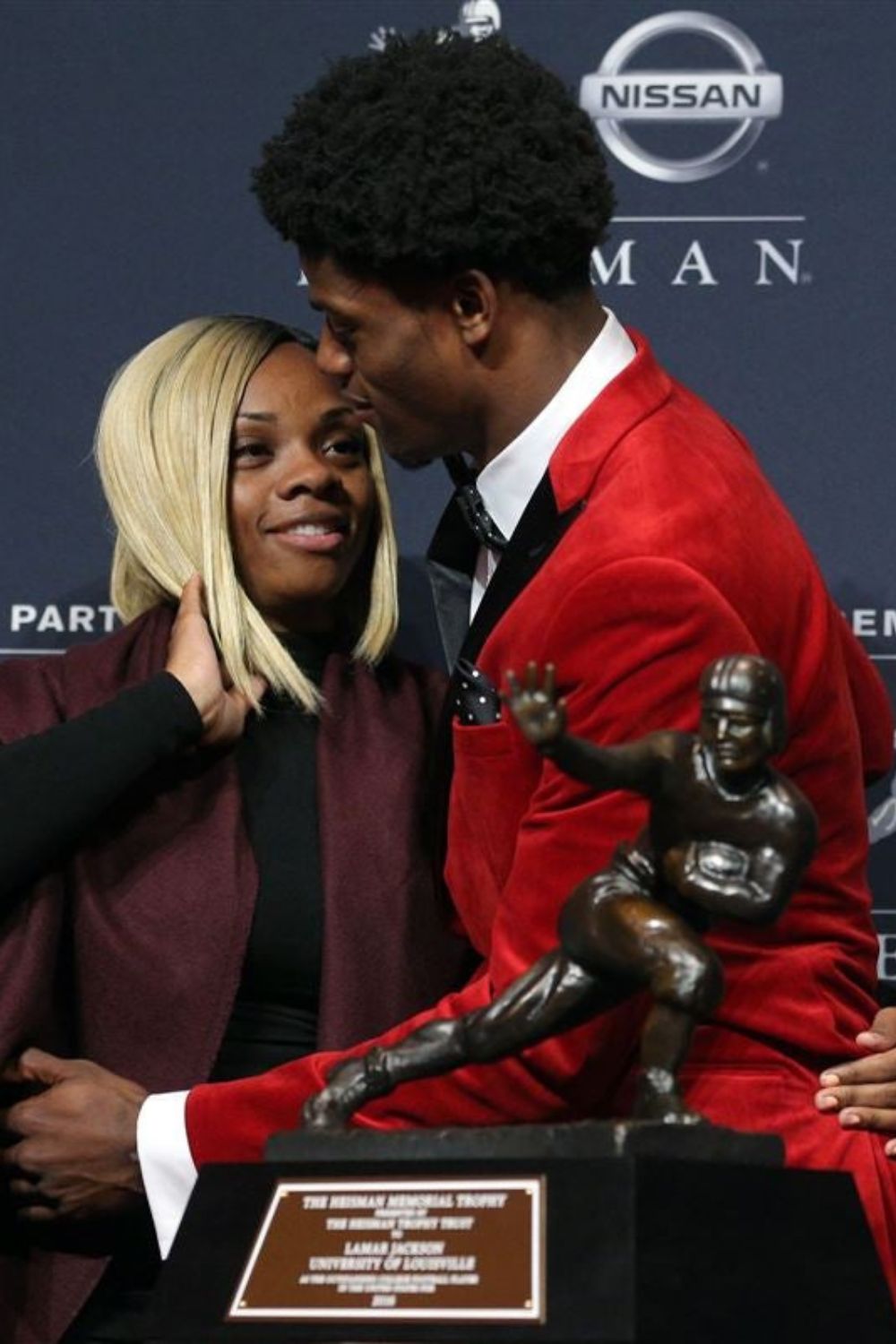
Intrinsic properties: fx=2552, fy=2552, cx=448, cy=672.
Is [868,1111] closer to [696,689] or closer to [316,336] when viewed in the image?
[696,689]

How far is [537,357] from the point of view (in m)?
1.71

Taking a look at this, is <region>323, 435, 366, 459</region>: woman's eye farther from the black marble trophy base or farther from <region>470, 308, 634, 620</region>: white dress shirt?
the black marble trophy base

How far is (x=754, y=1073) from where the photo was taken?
1.56 m

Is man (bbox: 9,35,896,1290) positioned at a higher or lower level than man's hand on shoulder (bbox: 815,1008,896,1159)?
higher

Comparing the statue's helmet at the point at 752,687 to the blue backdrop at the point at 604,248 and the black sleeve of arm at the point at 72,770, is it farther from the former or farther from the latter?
the blue backdrop at the point at 604,248

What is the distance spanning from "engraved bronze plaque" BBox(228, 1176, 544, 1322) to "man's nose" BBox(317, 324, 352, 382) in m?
0.65

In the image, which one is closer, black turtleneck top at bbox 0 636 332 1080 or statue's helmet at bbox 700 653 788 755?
statue's helmet at bbox 700 653 788 755

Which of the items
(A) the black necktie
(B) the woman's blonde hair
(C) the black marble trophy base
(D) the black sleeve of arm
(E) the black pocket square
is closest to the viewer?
(C) the black marble trophy base

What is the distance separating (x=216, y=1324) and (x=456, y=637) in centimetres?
86

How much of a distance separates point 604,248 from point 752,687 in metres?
1.10

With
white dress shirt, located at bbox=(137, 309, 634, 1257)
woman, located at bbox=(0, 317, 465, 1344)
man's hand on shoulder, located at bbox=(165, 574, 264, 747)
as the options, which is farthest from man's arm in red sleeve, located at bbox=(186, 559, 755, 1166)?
man's hand on shoulder, located at bbox=(165, 574, 264, 747)

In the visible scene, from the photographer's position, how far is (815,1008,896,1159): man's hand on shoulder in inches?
62.9

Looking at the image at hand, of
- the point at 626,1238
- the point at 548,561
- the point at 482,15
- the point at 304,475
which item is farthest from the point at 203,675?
the point at 626,1238

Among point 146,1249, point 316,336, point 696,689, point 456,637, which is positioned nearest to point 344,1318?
point 696,689
